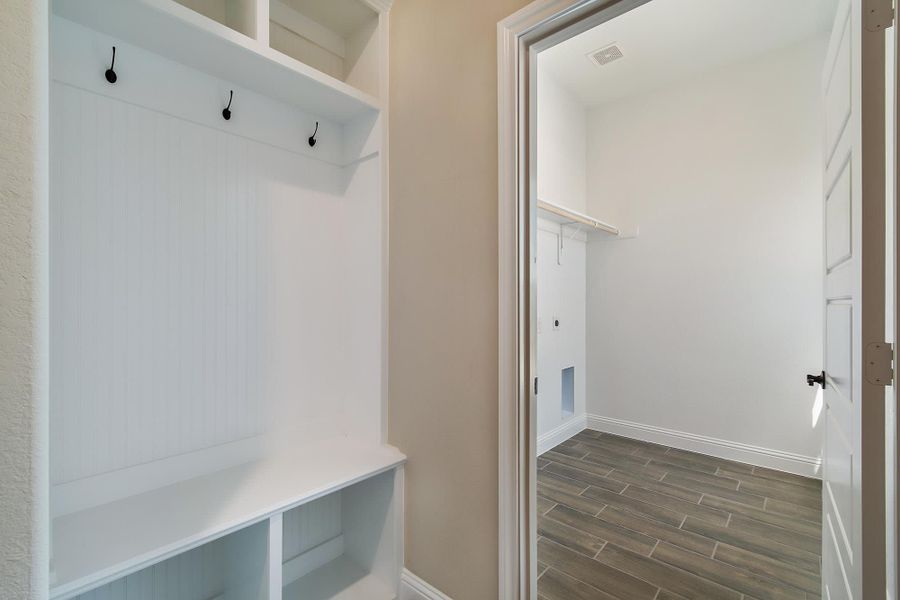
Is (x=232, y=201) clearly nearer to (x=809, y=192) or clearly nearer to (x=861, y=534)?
(x=861, y=534)

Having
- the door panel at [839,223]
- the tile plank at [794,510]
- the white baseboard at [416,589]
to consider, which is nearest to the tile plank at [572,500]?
the tile plank at [794,510]

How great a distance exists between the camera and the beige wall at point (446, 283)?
1.40 metres

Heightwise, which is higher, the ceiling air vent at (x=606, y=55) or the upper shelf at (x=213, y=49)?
the ceiling air vent at (x=606, y=55)

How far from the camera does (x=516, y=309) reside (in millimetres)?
1313

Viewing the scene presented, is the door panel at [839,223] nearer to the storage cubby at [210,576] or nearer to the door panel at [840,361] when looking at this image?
the door panel at [840,361]

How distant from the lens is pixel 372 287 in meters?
1.77

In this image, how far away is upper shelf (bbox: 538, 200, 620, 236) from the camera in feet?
8.69

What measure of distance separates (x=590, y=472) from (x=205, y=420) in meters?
2.40

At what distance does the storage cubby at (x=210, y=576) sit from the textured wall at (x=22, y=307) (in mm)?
770

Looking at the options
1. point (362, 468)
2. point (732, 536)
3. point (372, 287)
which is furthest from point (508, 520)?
point (732, 536)

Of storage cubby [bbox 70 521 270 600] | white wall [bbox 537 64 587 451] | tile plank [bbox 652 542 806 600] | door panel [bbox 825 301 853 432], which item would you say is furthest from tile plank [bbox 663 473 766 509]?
storage cubby [bbox 70 521 270 600]

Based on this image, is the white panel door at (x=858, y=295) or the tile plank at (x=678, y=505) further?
the tile plank at (x=678, y=505)

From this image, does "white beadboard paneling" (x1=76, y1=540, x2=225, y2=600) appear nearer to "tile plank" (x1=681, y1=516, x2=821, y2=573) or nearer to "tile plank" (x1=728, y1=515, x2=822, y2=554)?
"tile plank" (x1=681, y1=516, x2=821, y2=573)
